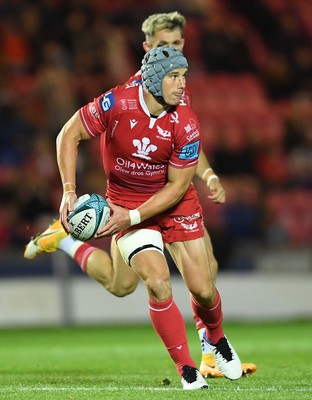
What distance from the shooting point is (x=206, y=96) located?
1603 cm

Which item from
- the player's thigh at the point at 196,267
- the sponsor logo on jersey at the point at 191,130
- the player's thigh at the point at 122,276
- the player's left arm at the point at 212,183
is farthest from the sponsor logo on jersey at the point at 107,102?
the player's thigh at the point at 122,276

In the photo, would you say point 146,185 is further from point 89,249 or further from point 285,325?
Result: point 285,325

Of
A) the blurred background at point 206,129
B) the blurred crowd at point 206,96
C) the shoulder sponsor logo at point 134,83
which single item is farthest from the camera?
the blurred crowd at point 206,96

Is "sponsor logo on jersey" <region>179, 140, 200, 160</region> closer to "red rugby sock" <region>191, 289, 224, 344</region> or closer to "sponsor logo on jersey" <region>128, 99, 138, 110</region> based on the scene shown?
"sponsor logo on jersey" <region>128, 99, 138, 110</region>

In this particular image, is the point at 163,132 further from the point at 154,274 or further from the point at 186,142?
the point at 154,274

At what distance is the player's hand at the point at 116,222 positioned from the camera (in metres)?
6.28

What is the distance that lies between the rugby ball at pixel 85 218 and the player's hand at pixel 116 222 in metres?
0.04

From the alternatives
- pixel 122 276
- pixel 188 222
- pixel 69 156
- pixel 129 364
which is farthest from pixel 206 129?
pixel 69 156

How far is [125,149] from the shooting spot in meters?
6.58

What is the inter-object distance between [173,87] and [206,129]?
9.20 m

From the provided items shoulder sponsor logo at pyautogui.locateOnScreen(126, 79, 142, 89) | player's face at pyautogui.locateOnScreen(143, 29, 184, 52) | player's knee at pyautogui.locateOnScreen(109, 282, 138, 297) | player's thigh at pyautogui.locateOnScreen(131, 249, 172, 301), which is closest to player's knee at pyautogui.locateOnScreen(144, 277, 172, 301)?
player's thigh at pyautogui.locateOnScreen(131, 249, 172, 301)

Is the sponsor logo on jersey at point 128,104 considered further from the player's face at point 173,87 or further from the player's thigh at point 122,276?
the player's thigh at point 122,276

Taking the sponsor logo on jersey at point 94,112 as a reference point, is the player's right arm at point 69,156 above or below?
below

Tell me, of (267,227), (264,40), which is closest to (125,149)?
(267,227)
